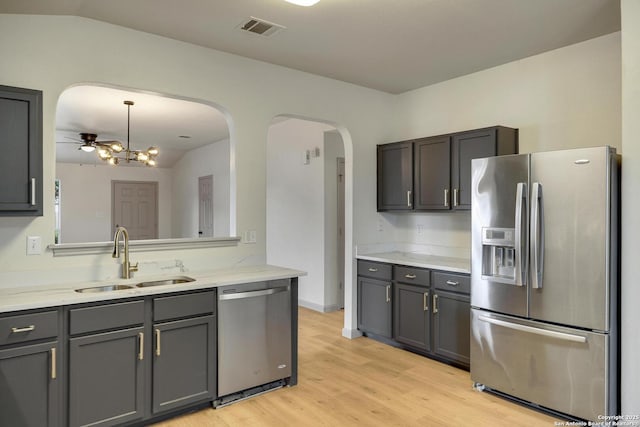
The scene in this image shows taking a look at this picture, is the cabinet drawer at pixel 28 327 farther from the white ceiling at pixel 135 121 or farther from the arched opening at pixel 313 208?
the arched opening at pixel 313 208

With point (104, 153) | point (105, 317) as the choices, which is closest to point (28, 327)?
point (105, 317)

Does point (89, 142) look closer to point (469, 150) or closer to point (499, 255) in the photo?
point (469, 150)

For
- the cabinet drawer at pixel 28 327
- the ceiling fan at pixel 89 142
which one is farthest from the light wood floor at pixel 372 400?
the ceiling fan at pixel 89 142

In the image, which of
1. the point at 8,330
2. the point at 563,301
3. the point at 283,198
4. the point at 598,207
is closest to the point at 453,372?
the point at 563,301

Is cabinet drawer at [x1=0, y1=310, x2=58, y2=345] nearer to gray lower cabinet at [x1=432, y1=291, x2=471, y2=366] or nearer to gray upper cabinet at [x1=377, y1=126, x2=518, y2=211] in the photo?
gray lower cabinet at [x1=432, y1=291, x2=471, y2=366]

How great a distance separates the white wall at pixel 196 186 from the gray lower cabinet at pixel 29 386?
479cm

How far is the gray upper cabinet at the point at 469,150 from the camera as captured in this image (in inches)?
143

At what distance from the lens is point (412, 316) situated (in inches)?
156

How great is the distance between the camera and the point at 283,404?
297cm

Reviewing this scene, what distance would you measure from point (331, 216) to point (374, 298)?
153 centimetres

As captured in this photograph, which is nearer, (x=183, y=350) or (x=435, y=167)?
(x=183, y=350)

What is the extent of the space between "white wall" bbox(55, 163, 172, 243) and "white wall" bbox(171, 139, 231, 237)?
1.02 m

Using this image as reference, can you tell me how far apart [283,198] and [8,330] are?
14.1 feet

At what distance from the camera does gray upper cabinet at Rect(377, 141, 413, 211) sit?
170 inches
